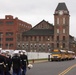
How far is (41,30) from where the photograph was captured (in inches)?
6196

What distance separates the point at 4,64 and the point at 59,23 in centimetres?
13040

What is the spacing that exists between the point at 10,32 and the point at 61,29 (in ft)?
77.2

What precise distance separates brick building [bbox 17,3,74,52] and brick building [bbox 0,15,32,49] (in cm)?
315

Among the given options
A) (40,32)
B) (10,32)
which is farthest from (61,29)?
(10,32)

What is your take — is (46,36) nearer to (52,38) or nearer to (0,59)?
(52,38)

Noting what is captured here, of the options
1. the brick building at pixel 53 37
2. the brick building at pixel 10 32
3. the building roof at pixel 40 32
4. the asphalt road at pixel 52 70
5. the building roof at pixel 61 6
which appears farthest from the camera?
the building roof at pixel 40 32

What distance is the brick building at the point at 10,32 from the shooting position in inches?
5866

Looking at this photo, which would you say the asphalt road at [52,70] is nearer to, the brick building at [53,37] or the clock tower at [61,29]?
the brick building at [53,37]

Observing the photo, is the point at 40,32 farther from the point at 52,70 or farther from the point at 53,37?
the point at 52,70

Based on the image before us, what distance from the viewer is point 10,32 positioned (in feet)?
495

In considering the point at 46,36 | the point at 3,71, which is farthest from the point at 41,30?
the point at 3,71

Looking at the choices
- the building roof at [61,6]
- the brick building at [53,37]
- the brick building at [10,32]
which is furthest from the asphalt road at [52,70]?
the building roof at [61,6]

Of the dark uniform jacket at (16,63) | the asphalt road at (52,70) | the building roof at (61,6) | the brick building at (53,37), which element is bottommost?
the asphalt road at (52,70)

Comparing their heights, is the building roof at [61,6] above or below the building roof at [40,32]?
above
